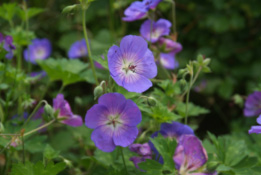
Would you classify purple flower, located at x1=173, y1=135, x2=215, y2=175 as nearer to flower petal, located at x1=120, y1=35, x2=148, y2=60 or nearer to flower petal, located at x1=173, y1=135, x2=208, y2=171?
flower petal, located at x1=173, y1=135, x2=208, y2=171

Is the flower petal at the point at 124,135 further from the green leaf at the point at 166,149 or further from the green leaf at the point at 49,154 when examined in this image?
the green leaf at the point at 49,154

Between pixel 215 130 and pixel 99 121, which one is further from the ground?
pixel 99 121

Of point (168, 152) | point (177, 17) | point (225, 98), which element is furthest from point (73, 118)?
point (177, 17)

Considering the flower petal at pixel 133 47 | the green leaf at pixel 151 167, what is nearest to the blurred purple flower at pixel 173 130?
the green leaf at pixel 151 167

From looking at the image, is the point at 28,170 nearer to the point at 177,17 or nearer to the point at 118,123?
the point at 118,123

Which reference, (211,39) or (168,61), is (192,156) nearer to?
(168,61)

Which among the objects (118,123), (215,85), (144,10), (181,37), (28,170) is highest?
(144,10)
